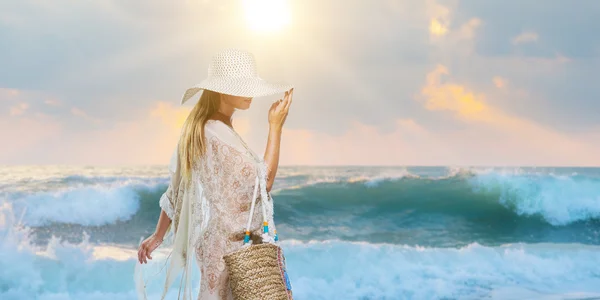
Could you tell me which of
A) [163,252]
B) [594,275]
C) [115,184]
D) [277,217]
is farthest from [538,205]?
[163,252]

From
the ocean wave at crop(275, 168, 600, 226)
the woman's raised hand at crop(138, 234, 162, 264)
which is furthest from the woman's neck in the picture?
the ocean wave at crop(275, 168, 600, 226)

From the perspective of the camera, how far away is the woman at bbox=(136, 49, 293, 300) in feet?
7.13

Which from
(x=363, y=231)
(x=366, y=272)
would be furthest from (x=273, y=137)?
(x=363, y=231)

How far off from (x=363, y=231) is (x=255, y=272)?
7.79 meters

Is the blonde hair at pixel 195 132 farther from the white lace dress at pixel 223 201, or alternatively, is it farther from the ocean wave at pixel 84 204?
the ocean wave at pixel 84 204

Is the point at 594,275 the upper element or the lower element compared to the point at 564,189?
lower

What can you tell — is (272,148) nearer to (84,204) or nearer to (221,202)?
(221,202)

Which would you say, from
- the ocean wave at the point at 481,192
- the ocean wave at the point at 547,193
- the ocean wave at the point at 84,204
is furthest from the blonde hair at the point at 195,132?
the ocean wave at the point at 547,193

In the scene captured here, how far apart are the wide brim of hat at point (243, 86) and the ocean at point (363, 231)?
14.6 ft

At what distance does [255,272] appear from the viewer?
208 centimetres

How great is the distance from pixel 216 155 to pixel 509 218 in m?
8.98

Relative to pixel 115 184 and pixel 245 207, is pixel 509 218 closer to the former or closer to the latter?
pixel 115 184

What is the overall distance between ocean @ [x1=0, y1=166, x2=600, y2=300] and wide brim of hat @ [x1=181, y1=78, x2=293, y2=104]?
4455 mm

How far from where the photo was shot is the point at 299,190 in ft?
34.9
